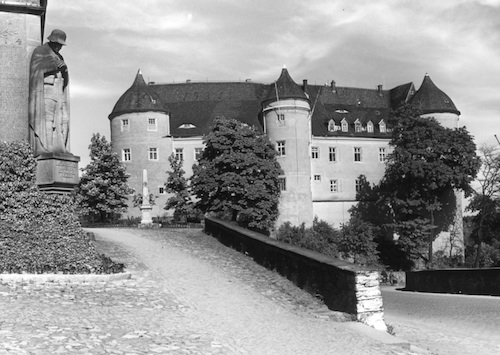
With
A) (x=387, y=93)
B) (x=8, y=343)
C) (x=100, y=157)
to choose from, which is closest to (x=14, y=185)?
(x=8, y=343)

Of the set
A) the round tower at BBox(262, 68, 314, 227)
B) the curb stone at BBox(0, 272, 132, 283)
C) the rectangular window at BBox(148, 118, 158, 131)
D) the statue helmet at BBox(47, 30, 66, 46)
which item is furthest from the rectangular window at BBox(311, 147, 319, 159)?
the curb stone at BBox(0, 272, 132, 283)

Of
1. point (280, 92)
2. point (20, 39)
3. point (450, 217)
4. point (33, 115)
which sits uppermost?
point (280, 92)

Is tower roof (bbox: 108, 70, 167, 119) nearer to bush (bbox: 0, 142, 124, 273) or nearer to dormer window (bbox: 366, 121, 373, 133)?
dormer window (bbox: 366, 121, 373, 133)

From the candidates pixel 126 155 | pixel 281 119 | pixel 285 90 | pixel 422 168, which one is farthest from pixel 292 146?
pixel 126 155

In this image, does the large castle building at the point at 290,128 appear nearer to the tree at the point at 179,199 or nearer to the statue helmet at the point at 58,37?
the tree at the point at 179,199

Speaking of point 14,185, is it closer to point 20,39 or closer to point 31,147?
point 31,147

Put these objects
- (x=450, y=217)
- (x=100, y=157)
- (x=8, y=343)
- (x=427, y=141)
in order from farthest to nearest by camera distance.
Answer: (x=450, y=217), (x=427, y=141), (x=100, y=157), (x=8, y=343)

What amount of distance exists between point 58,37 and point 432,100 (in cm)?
6581

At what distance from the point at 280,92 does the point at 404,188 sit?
51.3ft

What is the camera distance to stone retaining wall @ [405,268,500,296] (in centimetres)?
2009

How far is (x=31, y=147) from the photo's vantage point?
15484mm

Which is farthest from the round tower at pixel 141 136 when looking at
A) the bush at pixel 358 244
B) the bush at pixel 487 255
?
the bush at pixel 487 255

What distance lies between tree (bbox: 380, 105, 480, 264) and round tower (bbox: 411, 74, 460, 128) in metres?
12.5

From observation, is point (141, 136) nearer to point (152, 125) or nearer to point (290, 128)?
point (152, 125)
